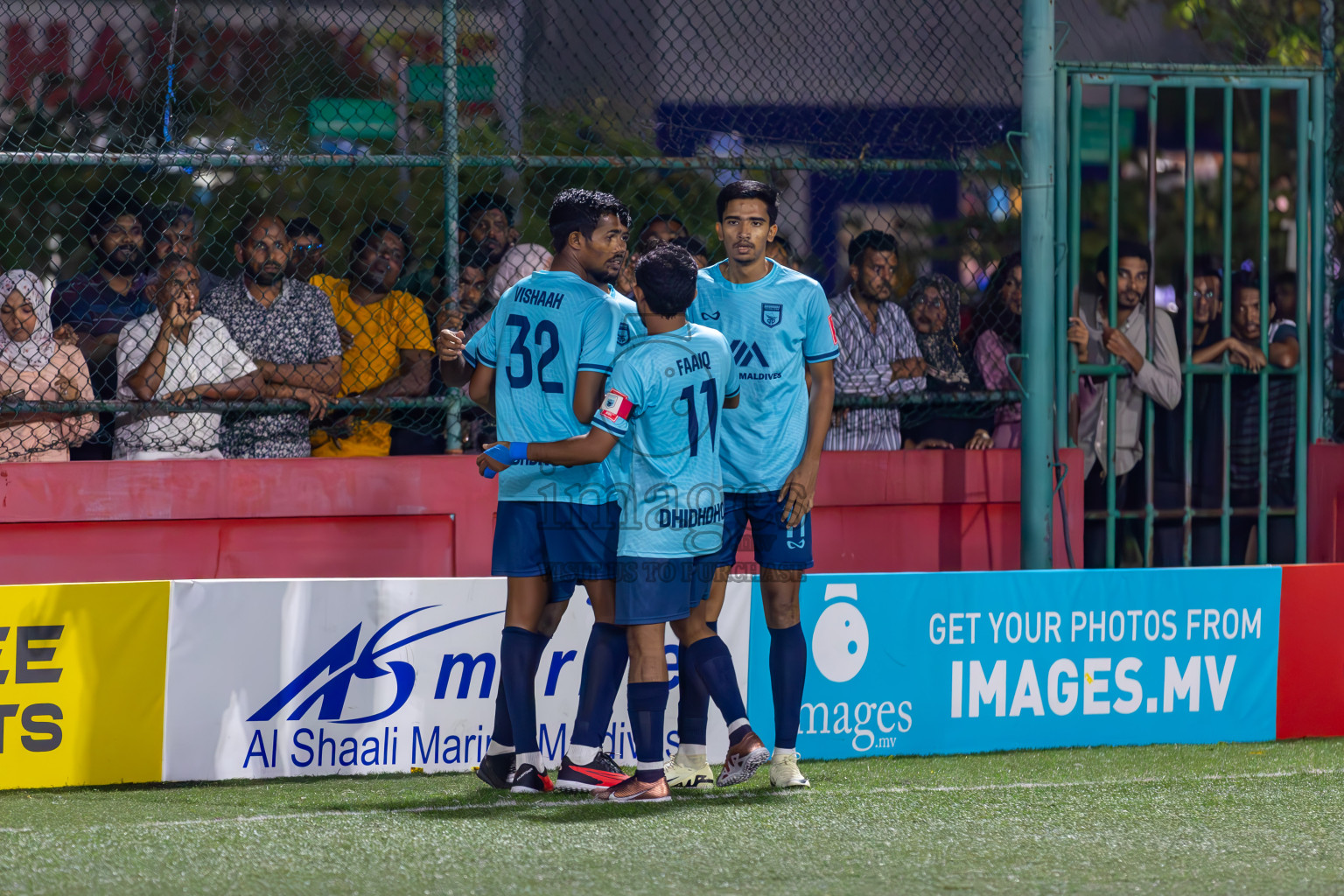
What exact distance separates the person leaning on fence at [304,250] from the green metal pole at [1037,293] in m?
3.06

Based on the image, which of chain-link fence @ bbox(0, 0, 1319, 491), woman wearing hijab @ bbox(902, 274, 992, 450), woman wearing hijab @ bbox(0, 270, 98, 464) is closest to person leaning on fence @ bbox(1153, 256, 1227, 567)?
chain-link fence @ bbox(0, 0, 1319, 491)

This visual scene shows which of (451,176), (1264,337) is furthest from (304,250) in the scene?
(1264,337)

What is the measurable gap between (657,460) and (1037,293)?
2.65m

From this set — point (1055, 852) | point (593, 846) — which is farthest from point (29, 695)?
point (1055, 852)

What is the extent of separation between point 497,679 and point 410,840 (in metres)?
1.29

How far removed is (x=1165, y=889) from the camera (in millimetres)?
3604

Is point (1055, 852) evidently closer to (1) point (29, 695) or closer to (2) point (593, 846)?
(2) point (593, 846)

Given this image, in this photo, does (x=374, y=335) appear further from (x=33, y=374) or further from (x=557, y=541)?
(x=557, y=541)

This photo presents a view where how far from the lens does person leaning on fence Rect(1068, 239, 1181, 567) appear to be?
711 cm

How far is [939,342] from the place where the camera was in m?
7.15

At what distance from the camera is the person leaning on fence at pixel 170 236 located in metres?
6.35

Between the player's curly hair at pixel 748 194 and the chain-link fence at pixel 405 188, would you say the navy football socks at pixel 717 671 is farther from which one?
the chain-link fence at pixel 405 188

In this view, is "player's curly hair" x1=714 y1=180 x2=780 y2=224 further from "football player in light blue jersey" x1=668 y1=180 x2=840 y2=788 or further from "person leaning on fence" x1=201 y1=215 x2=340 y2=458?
"person leaning on fence" x1=201 y1=215 x2=340 y2=458

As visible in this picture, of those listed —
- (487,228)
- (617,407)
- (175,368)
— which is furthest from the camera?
(487,228)
